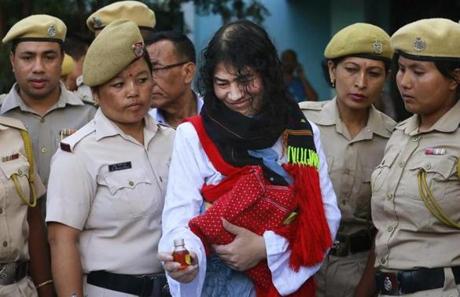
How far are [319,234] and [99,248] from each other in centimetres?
94

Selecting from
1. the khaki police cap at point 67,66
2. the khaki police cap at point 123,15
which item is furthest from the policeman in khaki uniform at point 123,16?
the khaki police cap at point 67,66

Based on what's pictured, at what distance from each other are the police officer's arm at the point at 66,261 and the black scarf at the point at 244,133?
762 mm

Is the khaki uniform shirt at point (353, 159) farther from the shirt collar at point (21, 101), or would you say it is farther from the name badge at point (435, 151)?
the shirt collar at point (21, 101)

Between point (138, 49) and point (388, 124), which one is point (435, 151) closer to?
point (388, 124)

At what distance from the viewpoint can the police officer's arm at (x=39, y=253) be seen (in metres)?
4.30

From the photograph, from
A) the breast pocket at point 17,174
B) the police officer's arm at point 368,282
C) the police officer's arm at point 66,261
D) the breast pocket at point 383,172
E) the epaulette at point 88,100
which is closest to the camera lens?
the police officer's arm at point 66,261

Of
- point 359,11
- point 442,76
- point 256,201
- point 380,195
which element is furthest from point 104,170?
point 359,11

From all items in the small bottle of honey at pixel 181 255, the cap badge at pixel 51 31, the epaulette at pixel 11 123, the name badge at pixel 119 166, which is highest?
the cap badge at pixel 51 31

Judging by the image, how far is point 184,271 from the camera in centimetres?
341

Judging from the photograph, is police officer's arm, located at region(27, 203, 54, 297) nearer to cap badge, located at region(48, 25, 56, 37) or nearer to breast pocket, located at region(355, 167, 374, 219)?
cap badge, located at region(48, 25, 56, 37)

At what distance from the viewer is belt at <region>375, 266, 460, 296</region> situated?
3.98 meters

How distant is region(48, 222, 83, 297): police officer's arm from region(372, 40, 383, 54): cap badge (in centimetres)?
176

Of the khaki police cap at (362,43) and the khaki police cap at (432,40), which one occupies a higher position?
the khaki police cap at (432,40)

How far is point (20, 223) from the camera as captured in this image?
163 inches
